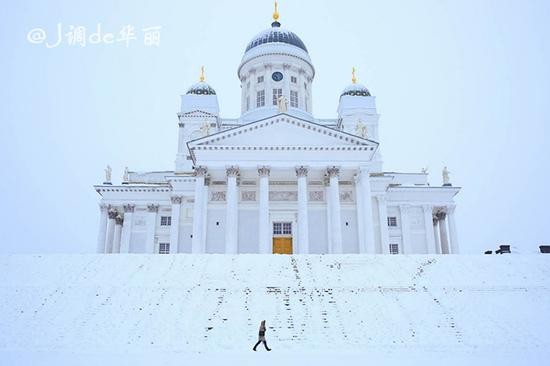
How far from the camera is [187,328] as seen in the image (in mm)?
15516

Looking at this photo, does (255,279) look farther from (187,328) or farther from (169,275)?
(187,328)

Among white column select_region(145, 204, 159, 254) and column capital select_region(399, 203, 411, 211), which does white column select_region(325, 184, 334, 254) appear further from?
white column select_region(145, 204, 159, 254)

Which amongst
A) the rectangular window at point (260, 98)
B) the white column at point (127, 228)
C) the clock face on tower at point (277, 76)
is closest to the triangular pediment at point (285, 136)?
the white column at point (127, 228)

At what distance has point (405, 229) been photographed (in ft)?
129

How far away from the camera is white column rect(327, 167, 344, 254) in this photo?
30.1 meters

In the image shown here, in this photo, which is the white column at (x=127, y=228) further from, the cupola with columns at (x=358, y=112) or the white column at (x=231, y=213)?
the cupola with columns at (x=358, y=112)

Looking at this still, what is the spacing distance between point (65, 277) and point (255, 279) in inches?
326

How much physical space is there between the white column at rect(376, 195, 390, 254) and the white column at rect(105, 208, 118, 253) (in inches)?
878

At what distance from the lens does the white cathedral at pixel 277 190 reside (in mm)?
31594

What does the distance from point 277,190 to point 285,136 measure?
4443 mm

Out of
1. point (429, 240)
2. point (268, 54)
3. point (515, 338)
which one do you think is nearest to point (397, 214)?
point (429, 240)

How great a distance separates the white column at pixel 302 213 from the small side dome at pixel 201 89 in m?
19.2

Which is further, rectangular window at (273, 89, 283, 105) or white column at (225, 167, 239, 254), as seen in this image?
rectangular window at (273, 89, 283, 105)

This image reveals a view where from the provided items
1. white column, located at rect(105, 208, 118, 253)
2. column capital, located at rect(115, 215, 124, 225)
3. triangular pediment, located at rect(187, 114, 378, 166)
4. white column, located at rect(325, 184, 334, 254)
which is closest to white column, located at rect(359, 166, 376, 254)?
triangular pediment, located at rect(187, 114, 378, 166)
